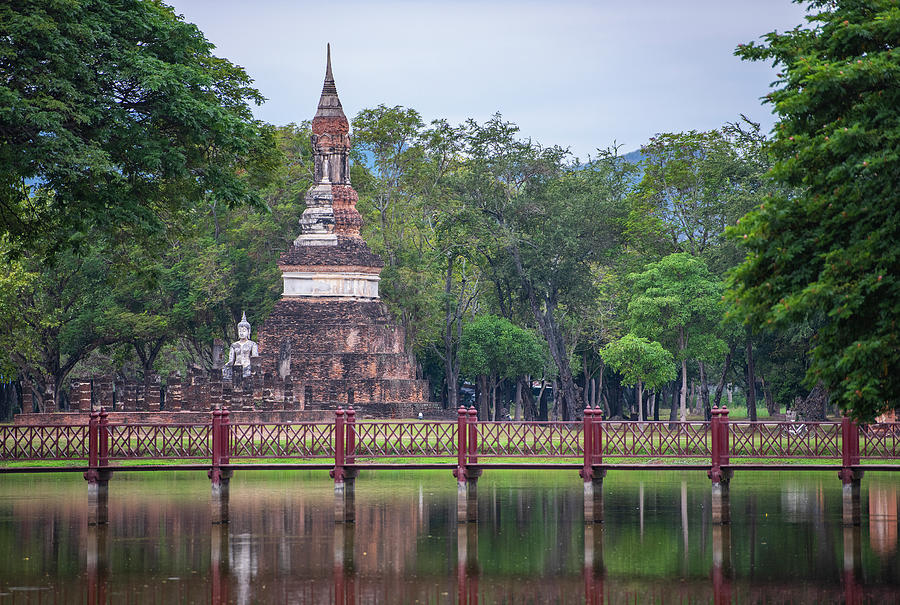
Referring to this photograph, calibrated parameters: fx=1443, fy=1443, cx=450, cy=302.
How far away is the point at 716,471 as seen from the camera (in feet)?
97.6

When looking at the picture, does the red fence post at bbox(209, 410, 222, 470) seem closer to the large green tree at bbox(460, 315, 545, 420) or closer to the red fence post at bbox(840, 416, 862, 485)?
the red fence post at bbox(840, 416, 862, 485)

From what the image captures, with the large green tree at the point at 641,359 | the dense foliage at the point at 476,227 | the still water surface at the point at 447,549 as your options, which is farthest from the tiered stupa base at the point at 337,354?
the still water surface at the point at 447,549

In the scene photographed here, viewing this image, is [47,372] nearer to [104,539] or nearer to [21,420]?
[21,420]

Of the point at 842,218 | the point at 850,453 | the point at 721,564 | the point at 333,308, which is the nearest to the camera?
the point at 842,218

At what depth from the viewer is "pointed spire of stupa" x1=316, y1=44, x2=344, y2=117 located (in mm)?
65812

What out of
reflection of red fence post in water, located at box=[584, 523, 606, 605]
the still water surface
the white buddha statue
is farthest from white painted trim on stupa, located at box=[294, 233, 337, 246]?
reflection of red fence post in water, located at box=[584, 523, 606, 605]

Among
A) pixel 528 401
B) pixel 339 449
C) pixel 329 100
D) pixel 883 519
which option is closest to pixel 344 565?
pixel 339 449

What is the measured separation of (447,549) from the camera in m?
27.5

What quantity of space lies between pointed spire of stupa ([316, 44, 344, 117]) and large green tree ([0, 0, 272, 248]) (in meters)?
30.4

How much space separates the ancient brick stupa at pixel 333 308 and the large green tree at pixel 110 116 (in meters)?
29.3

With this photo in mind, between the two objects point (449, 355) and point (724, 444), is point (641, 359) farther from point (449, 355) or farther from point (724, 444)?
point (724, 444)

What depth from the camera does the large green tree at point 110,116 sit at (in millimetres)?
28438

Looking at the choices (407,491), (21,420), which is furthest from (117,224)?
(21,420)

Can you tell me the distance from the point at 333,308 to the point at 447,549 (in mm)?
38692
